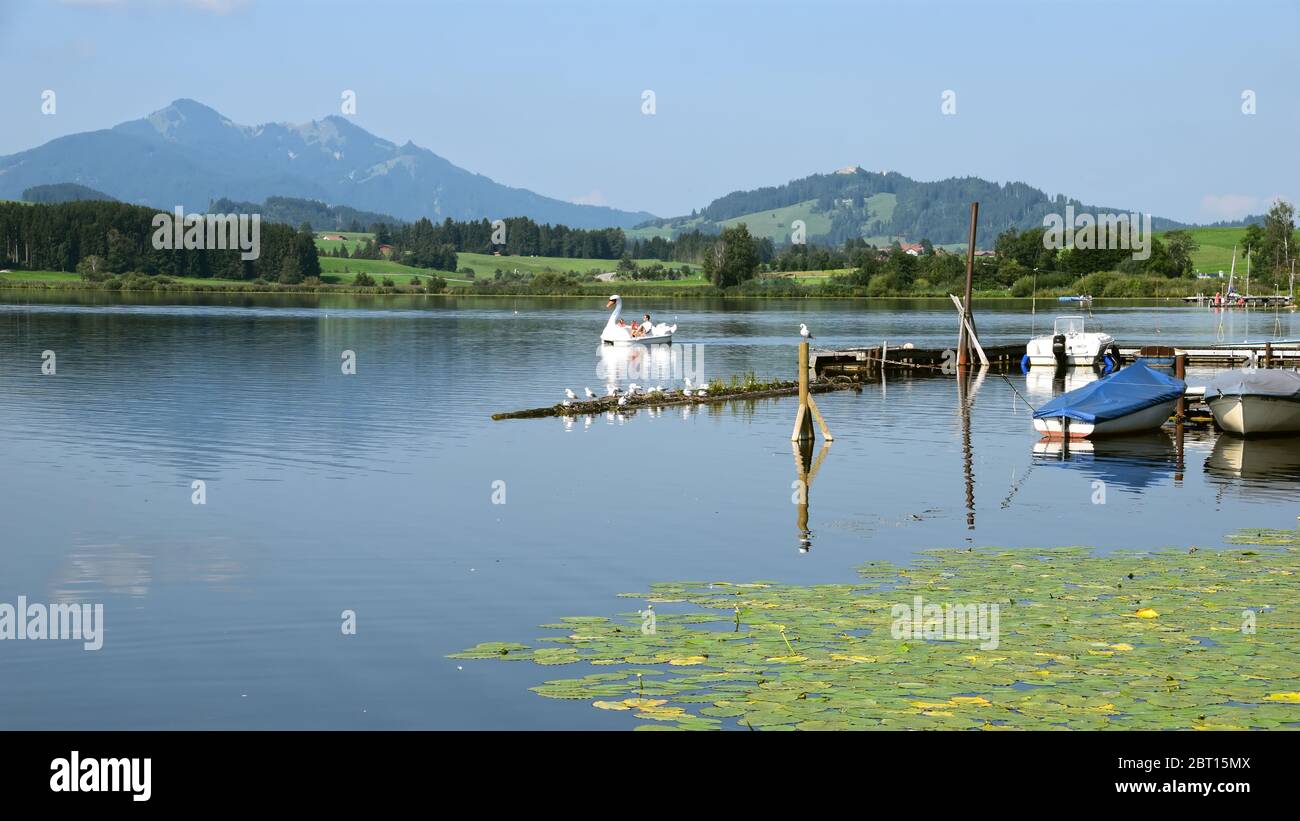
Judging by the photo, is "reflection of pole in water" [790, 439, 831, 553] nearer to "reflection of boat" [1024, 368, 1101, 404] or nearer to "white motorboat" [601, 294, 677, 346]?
"reflection of boat" [1024, 368, 1101, 404]

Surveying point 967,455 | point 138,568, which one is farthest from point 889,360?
point 138,568

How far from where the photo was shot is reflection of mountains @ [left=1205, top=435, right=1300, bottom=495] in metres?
36.8

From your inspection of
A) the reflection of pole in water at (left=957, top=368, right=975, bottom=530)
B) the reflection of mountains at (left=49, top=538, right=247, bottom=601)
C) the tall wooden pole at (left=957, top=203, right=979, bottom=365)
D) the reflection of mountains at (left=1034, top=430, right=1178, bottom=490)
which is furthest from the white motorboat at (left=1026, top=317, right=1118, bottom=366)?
the reflection of mountains at (left=49, top=538, right=247, bottom=601)

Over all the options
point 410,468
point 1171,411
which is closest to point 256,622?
point 410,468

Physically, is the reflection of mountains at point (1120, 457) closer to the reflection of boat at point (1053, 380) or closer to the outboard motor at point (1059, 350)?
the reflection of boat at point (1053, 380)

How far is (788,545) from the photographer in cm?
2652

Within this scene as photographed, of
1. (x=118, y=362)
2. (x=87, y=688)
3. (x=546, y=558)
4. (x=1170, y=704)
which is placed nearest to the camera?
(x=1170, y=704)

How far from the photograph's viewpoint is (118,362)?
7531cm

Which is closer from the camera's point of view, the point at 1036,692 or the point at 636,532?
the point at 1036,692

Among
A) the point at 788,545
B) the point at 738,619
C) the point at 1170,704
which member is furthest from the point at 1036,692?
the point at 788,545

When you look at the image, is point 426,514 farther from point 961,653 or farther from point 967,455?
point 967,455
